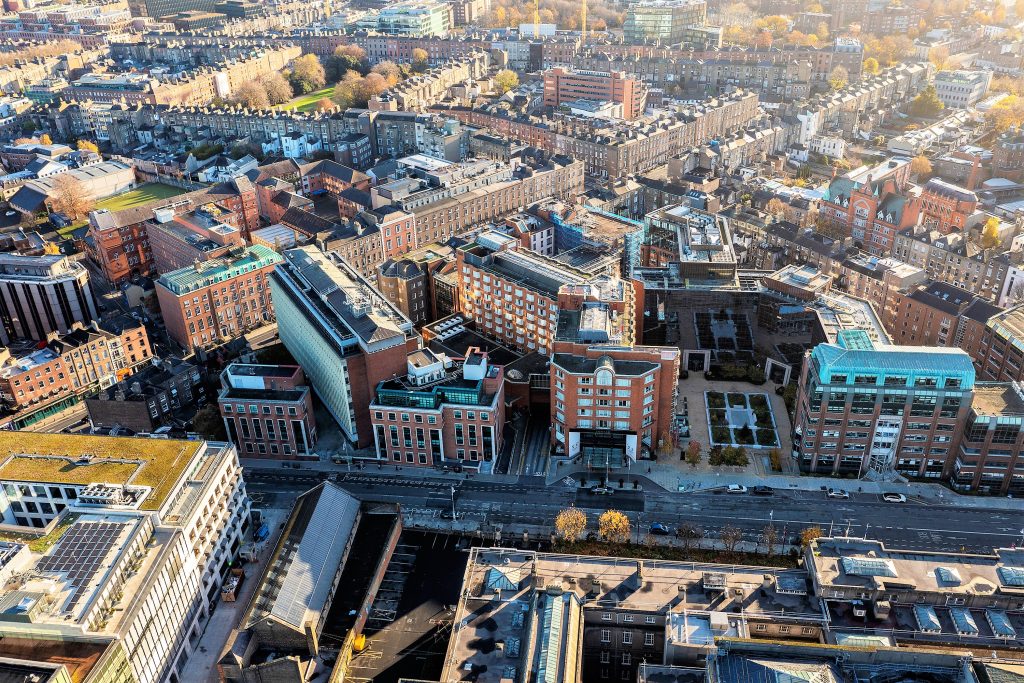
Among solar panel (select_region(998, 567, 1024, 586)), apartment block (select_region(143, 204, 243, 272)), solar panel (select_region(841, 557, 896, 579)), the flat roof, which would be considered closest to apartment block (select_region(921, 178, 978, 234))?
solar panel (select_region(998, 567, 1024, 586))

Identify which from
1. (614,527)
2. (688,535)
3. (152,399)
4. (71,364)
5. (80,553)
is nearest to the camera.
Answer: (80,553)

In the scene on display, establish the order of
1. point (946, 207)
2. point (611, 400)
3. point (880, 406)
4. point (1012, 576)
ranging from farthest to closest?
point (946, 207)
point (611, 400)
point (880, 406)
point (1012, 576)

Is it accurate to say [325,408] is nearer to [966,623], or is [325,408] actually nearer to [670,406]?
[670,406]

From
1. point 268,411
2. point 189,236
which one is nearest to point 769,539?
point 268,411

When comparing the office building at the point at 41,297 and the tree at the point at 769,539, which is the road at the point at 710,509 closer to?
the tree at the point at 769,539

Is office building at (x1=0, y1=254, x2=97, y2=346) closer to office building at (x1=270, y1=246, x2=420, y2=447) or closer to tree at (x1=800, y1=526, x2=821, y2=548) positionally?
office building at (x1=270, y1=246, x2=420, y2=447)

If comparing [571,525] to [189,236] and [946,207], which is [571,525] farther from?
[946,207]

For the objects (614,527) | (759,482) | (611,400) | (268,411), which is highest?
(611,400)

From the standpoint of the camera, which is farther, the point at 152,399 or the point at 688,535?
the point at 152,399
